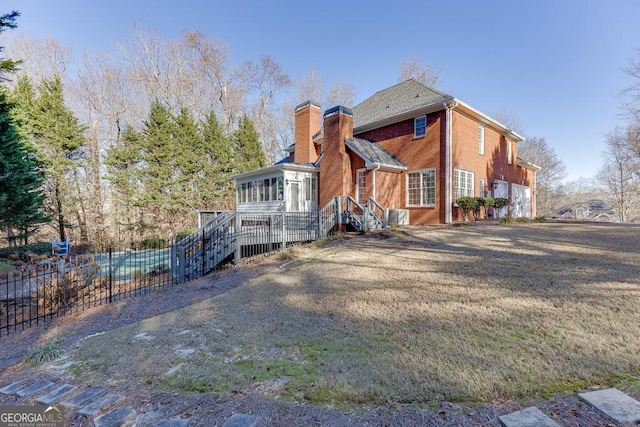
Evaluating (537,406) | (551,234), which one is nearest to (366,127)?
(551,234)

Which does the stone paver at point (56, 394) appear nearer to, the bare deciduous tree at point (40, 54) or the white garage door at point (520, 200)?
the white garage door at point (520, 200)

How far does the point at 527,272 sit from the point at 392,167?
10281 millimetres

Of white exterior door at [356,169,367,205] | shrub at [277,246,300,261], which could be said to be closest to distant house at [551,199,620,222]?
white exterior door at [356,169,367,205]

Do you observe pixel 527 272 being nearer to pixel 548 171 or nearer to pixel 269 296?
pixel 269 296

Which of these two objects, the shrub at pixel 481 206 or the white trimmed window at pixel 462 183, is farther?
the shrub at pixel 481 206

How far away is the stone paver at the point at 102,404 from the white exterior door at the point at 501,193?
19.3m

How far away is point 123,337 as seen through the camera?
423 centimetres

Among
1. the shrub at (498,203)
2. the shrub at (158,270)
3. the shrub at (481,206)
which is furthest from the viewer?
Answer: the shrub at (498,203)

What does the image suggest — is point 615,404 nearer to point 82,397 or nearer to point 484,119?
point 82,397

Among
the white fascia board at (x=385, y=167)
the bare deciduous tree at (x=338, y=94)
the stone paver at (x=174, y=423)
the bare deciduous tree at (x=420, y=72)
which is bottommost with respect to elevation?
the stone paver at (x=174, y=423)

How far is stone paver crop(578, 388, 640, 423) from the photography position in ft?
6.83

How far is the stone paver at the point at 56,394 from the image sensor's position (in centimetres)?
272

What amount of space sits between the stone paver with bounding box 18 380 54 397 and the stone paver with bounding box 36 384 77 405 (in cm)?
19

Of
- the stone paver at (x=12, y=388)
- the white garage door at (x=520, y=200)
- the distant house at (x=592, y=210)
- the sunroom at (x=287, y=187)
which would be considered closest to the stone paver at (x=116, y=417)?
the stone paver at (x=12, y=388)
